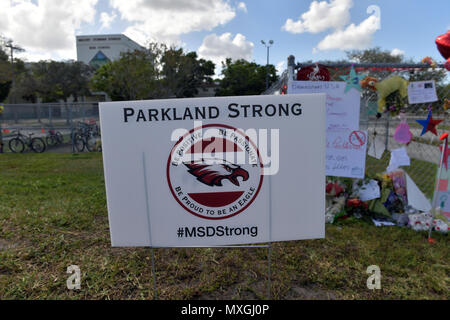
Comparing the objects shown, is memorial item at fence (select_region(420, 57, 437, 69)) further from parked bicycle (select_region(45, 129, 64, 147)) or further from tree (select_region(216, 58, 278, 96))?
tree (select_region(216, 58, 278, 96))

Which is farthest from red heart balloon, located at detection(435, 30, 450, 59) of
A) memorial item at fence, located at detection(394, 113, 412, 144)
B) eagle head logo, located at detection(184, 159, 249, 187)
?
eagle head logo, located at detection(184, 159, 249, 187)

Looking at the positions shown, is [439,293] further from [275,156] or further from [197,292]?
[197,292]

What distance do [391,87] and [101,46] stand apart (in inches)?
3815

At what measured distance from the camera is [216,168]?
1.90m

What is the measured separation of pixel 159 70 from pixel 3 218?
2937 cm

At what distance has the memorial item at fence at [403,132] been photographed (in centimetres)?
366

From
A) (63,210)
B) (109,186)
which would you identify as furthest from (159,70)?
(109,186)

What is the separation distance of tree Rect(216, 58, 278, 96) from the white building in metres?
44.6

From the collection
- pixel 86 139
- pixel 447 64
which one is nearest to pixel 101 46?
pixel 86 139

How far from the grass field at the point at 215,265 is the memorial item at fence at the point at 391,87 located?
1734mm

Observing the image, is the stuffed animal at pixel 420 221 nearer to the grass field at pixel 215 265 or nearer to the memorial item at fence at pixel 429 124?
the grass field at pixel 215 265

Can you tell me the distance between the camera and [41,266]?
266 centimetres

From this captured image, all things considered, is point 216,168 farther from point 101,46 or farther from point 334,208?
point 101,46
